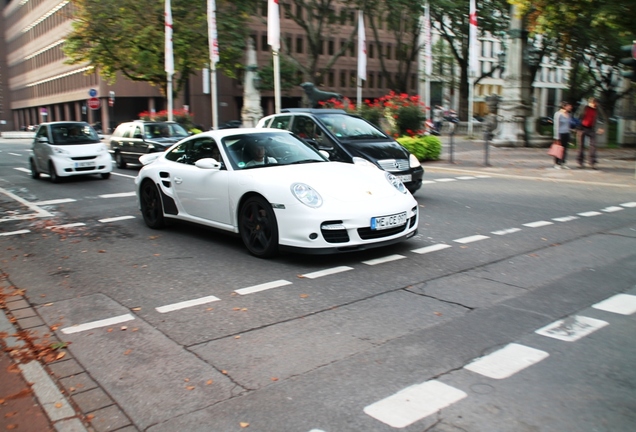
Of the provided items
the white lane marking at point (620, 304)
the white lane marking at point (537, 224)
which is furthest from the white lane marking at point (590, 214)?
the white lane marking at point (620, 304)

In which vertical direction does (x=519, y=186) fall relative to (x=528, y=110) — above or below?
below

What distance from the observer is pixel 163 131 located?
21.0 metres

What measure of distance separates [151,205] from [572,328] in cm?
670

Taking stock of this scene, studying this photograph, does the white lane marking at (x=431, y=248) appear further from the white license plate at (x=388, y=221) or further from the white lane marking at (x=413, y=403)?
the white lane marking at (x=413, y=403)

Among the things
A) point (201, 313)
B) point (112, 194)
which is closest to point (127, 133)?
point (112, 194)

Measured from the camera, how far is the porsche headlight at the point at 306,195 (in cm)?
714

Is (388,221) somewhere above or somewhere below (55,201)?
above

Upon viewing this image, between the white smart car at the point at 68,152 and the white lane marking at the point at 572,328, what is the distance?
14.8 m

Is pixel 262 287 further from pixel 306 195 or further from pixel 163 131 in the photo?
pixel 163 131

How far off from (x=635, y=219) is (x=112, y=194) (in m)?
10.5

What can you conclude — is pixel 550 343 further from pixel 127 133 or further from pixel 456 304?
pixel 127 133

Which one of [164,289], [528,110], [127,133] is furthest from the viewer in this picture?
[528,110]

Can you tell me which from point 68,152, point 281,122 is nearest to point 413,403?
point 281,122

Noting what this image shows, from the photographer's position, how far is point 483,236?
8.95 m
